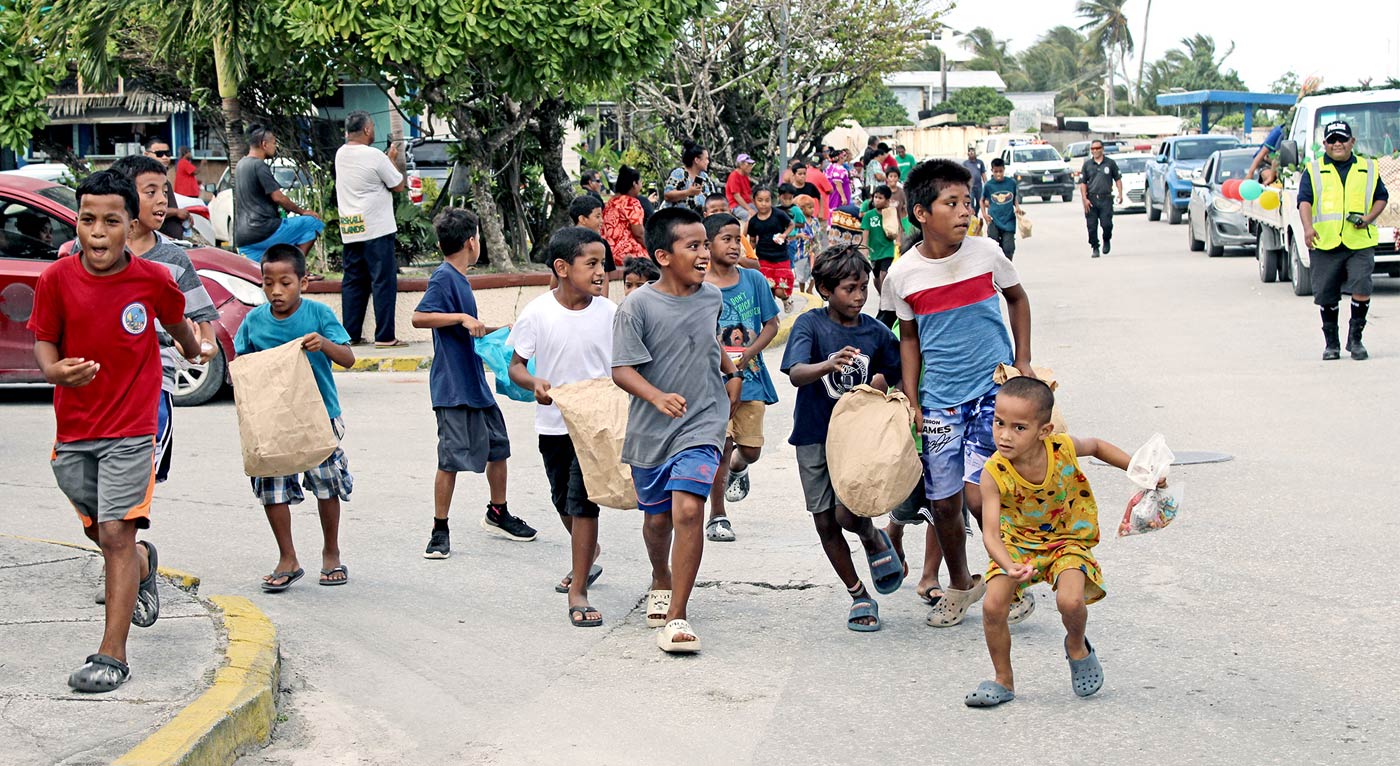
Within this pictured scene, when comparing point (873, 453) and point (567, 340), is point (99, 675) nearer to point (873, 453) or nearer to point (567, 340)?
point (567, 340)

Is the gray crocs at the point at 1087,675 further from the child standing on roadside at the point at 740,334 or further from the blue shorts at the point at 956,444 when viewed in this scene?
the child standing on roadside at the point at 740,334

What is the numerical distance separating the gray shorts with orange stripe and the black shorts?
1.69 metres

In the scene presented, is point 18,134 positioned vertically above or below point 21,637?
above

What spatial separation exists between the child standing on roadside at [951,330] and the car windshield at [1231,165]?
65.0ft

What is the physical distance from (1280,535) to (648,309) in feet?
10.8

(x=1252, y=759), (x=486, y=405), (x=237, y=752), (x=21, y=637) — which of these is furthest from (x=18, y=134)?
(x=1252, y=759)

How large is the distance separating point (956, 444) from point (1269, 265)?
15144 millimetres

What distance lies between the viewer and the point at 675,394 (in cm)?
588

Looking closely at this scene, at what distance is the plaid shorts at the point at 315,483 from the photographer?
22.2 feet

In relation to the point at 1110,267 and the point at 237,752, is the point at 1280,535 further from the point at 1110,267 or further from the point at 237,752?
the point at 1110,267

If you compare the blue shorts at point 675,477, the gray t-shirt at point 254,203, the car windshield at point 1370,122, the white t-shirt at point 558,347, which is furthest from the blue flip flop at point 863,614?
the car windshield at point 1370,122

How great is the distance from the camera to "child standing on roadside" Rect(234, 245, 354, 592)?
679 cm

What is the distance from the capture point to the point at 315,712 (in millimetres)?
5324

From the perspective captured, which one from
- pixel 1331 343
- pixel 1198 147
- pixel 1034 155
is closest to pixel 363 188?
pixel 1331 343
